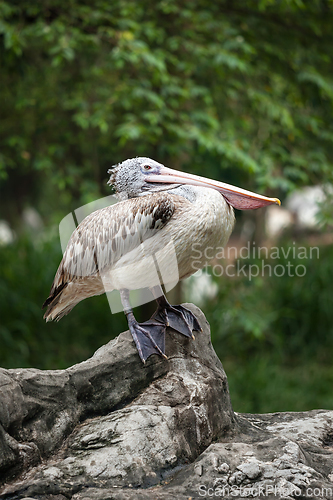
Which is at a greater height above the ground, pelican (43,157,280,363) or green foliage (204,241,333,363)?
pelican (43,157,280,363)

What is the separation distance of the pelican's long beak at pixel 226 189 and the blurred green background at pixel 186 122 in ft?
4.24

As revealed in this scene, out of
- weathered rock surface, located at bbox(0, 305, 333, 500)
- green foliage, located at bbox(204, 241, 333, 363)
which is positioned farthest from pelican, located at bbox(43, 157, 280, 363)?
green foliage, located at bbox(204, 241, 333, 363)

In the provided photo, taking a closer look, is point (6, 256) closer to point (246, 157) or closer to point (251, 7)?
point (246, 157)

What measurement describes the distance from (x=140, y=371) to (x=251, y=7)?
365 centimetres

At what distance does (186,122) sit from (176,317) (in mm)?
2428

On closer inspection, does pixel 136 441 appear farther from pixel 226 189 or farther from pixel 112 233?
pixel 226 189

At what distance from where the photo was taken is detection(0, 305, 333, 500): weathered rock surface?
7.05 feet

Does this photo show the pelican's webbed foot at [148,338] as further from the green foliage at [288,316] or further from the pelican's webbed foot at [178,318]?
the green foliage at [288,316]

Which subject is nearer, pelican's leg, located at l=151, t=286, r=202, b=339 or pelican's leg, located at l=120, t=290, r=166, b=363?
pelican's leg, located at l=120, t=290, r=166, b=363

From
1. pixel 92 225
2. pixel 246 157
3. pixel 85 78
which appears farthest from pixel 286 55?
pixel 92 225

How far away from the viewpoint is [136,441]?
2.35 m

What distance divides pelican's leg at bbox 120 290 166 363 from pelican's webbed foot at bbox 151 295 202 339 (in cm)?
7

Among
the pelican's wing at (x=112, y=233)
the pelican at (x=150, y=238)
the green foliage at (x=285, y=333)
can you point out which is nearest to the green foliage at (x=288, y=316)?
the green foliage at (x=285, y=333)

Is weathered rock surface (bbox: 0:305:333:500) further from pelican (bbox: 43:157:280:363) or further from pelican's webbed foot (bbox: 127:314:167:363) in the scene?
pelican (bbox: 43:157:280:363)
